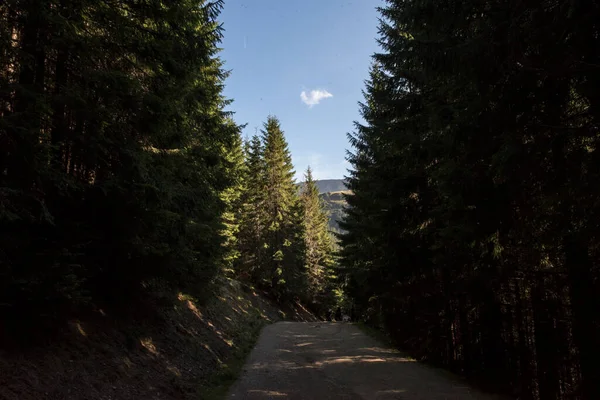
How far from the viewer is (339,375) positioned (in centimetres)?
994

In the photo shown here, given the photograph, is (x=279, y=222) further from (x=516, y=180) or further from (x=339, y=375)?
(x=516, y=180)

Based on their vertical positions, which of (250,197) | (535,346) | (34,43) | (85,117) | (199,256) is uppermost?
(250,197)

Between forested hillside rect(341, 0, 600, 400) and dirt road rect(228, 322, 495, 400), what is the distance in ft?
4.00

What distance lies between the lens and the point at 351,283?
69.6ft

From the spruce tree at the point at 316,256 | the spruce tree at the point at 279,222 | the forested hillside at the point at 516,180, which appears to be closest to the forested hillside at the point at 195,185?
the forested hillside at the point at 516,180

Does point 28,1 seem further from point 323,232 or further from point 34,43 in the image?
point 323,232

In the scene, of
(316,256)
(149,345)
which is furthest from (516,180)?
(316,256)

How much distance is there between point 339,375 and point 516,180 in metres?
7.18

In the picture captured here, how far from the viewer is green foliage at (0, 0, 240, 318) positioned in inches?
189

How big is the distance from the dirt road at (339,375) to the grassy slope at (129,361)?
3.11 ft

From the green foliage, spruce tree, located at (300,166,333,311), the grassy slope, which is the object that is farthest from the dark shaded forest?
spruce tree, located at (300,166,333,311)

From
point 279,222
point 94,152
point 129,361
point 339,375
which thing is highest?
point 279,222

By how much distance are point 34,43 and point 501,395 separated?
37.9ft

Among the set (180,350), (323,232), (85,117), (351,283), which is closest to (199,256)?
(180,350)
